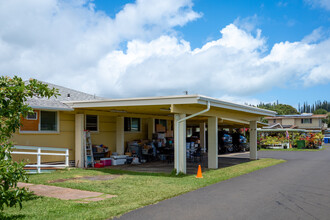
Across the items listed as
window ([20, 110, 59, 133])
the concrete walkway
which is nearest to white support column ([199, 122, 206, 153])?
window ([20, 110, 59, 133])

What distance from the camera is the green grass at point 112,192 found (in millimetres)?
6320

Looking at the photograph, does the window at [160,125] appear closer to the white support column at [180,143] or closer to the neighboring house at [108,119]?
the neighboring house at [108,119]

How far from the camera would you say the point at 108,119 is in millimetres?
16516

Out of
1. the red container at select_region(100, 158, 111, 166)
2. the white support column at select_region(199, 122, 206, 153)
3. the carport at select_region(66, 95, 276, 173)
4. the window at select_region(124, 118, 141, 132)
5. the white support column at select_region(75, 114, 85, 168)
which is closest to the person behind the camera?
the carport at select_region(66, 95, 276, 173)

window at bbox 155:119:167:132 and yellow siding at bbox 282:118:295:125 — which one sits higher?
yellow siding at bbox 282:118:295:125

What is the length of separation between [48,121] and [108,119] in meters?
3.68

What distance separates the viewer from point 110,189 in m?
8.90

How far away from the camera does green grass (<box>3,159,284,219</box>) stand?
632 centimetres

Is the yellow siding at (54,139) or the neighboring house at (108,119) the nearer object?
the neighboring house at (108,119)

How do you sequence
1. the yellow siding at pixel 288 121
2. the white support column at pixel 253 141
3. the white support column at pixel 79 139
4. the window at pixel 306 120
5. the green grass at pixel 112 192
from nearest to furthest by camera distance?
the green grass at pixel 112 192
the white support column at pixel 79 139
the white support column at pixel 253 141
the window at pixel 306 120
the yellow siding at pixel 288 121

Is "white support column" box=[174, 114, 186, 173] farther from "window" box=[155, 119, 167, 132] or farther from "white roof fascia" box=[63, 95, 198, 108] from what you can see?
"window" box=[155, 119, 167, 132]

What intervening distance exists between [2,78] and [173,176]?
7288 mm

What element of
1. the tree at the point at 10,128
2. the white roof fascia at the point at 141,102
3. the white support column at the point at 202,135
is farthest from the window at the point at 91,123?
the white support column at the point at 202,135

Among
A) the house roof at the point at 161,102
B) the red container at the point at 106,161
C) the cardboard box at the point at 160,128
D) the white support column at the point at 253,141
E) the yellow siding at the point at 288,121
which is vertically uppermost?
the yellow siding at the point at 288,121
